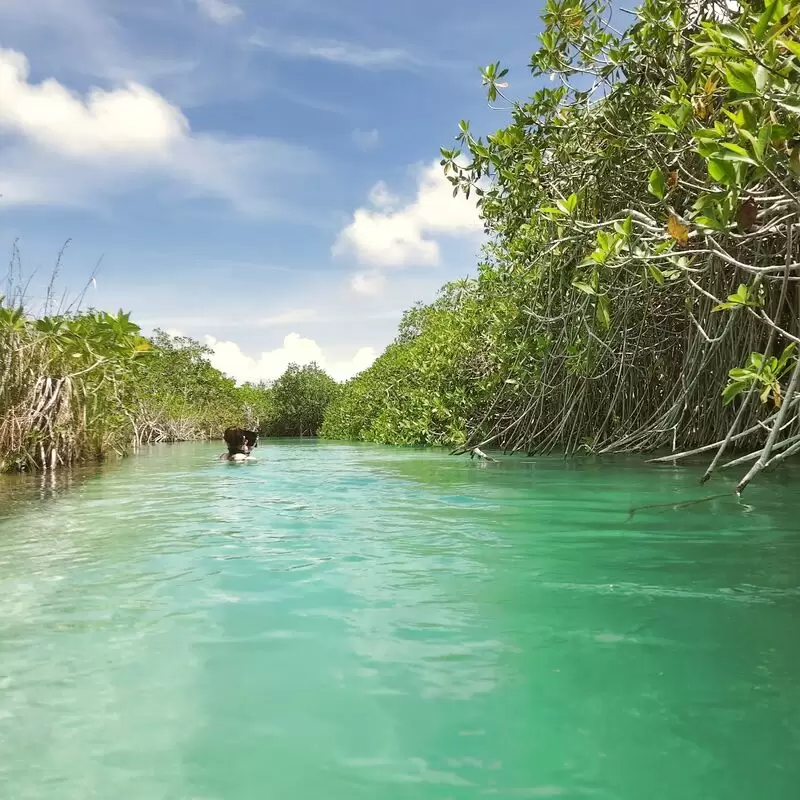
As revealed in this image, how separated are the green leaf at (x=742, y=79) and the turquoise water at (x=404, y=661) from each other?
1.57 metres

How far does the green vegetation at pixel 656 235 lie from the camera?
3268mm

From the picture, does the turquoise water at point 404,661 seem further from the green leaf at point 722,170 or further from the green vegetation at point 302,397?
the green vegetation at point 302,397

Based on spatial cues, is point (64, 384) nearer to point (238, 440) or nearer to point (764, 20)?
point (238, 440)

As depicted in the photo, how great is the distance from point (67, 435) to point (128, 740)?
712 centimetres

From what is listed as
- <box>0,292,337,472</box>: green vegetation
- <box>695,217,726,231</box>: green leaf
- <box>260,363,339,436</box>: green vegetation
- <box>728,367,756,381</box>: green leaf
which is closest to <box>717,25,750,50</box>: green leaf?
<box>695,217,726,231</box>: green leaf

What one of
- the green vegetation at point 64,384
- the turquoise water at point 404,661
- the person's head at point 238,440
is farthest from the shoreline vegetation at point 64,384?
the turquoise water at point 404,661

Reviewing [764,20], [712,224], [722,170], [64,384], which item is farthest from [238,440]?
[764,20]

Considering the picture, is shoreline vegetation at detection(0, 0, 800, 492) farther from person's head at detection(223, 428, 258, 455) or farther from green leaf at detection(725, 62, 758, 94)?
person's head at detection(223, 428, 258, 455)

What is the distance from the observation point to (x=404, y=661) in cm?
173

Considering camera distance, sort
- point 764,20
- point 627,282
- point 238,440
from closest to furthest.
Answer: point 764,20, point 627,282, point 238,440

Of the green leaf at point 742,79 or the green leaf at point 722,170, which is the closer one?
the green leaf at point 742,79

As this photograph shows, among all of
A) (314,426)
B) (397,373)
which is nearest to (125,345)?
(397,373)

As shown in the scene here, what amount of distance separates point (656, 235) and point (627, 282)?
2.50 metres

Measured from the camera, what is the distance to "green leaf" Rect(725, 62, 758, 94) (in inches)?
91.1
